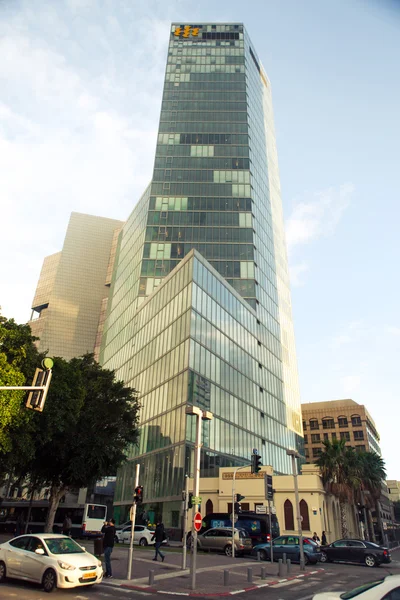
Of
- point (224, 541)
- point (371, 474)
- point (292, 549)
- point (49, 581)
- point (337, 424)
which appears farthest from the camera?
point (337, 424)

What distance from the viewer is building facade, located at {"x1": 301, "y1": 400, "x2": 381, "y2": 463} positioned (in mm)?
112688

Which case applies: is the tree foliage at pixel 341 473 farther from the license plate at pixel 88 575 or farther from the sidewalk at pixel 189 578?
the license plate at pixel 88 575

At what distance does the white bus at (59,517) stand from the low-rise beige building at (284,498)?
11139 mm

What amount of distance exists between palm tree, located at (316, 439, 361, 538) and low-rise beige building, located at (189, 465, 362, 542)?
1083mm

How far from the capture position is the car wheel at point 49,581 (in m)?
11.9

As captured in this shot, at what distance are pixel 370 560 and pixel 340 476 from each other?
54.0ft

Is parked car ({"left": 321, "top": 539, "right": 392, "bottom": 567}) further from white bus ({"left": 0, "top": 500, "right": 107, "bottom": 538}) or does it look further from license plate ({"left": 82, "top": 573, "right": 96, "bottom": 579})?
white bus ({"left": 0, "top": 500, "right": 107, "bottom": 538})

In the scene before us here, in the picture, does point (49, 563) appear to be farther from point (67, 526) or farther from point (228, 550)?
point (67, 526)

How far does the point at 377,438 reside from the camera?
437ft

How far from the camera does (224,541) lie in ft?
90.9

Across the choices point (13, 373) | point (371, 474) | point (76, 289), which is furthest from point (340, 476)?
point (76, 289)

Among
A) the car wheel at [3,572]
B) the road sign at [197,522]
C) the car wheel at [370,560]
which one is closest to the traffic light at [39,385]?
the car wheel at [3,572]

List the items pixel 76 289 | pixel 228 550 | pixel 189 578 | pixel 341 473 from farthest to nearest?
pixel 76 289
pixel 341 473
pixel 228 550
pixel 189 578

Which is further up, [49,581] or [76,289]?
[76,289]
